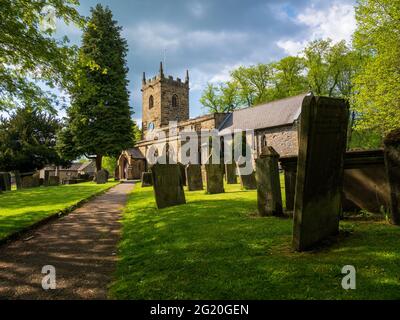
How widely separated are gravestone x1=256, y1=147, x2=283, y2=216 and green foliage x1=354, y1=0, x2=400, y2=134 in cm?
1596

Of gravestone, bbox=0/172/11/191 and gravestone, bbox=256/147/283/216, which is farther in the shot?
gravestone, bbox=0/172/11/191

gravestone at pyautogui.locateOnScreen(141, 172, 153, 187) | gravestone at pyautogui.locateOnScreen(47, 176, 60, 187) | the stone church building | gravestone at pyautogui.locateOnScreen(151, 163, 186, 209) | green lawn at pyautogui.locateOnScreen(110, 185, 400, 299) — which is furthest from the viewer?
the stone church building

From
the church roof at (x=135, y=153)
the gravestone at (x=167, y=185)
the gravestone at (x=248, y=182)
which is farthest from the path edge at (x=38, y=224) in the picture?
the church roof at (x=135, y=153)

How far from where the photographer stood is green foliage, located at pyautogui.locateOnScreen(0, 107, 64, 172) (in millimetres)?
33094

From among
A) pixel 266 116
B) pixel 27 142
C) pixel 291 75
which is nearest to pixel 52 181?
pixel 27 142

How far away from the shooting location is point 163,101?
50344 mm

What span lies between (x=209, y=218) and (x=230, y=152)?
24081mm

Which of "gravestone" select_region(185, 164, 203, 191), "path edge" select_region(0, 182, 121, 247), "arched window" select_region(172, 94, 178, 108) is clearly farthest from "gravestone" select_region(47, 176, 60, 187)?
"arched window" select_region(172, 94, 178, 108)

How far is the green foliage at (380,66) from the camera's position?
771 inches

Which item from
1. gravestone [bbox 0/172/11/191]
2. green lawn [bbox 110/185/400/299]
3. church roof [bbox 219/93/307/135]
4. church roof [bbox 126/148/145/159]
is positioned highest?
church roof [bbox 219/93/307/135]

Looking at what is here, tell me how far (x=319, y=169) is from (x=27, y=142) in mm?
37335

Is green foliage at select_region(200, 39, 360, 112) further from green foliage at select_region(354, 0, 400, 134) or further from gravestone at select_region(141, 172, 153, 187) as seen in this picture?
gravestone at select_region(141, 172, 153, 187)

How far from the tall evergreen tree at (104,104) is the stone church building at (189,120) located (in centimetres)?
730

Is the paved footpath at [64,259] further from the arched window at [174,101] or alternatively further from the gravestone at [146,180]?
the arched window at [174,101]
